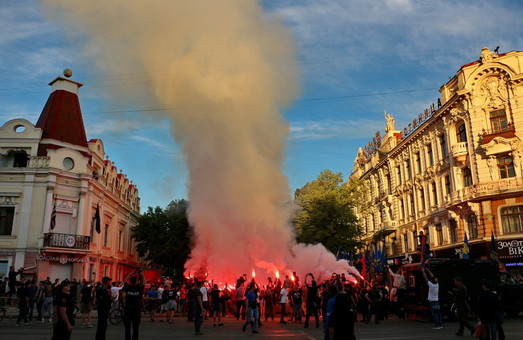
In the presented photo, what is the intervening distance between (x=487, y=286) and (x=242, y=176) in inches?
923

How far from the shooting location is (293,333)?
1416 cm

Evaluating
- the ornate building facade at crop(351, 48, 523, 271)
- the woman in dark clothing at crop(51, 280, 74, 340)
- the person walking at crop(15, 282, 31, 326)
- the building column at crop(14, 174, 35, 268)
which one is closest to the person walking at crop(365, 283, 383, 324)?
the woman in dark clothing at crop(51, 280, 74, 340)

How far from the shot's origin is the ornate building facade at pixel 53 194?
1189 inches

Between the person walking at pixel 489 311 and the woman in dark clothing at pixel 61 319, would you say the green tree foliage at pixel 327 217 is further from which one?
the woman in dark clothing at pixel 61 319

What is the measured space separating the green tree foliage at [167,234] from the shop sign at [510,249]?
24.8 metres

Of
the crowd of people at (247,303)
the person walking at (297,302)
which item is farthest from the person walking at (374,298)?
the person walking at (297,302)

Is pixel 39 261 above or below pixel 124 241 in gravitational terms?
below

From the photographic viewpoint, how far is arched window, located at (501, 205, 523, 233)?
1155 inches

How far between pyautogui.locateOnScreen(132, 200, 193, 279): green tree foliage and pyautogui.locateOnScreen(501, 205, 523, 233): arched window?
83.0ft

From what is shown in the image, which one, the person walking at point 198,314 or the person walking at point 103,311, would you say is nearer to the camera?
the person walking at point 103,311

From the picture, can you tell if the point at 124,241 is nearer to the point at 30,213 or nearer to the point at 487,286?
the point at 30,213

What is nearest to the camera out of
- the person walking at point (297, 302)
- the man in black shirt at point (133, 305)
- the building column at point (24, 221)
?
the man in black shirt at point (133, 305)

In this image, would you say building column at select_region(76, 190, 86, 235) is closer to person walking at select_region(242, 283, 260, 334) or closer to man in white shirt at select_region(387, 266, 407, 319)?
person walking at select_region(242, 283, 260, 334)

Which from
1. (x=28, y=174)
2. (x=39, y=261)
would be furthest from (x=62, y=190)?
(x=39, y=261)
